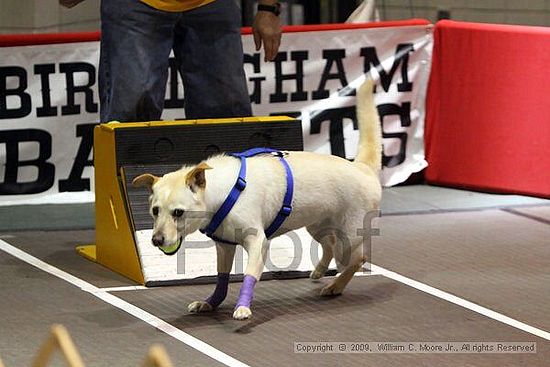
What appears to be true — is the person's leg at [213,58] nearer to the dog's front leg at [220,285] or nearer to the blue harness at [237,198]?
the blue harness at [237,198]

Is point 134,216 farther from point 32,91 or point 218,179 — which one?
point 32,91

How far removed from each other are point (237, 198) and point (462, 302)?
1.26m

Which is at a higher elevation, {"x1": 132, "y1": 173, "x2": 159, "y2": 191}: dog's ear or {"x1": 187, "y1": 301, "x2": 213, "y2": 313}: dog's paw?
{"x1": 132, "y1": 173, "x2": 159, "y2": 191}: dog's ear

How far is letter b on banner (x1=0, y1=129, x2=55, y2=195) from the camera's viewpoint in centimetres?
802

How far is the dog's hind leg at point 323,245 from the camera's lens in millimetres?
5828

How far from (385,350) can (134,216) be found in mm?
1600

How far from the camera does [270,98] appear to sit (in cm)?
855

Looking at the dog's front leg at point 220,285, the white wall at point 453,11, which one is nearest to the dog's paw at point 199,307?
the dog's front leg at point 220,285

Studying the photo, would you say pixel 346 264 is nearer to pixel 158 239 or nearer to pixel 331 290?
pixel 331 290

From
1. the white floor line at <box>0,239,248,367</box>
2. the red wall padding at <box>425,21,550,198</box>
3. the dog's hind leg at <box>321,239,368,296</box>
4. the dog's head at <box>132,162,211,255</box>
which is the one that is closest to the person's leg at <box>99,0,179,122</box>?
the white floor line at <box>0,239,248,367</box>

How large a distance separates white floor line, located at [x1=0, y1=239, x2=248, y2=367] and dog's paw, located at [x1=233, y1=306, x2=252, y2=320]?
172mm

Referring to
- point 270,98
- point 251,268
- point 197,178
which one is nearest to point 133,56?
point 197,178

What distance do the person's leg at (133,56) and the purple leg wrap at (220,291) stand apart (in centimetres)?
127

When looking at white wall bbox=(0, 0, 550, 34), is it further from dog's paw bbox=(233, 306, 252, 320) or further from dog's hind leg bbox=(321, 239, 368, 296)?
dog's paw bbox=(233, 306, 252, 320)
